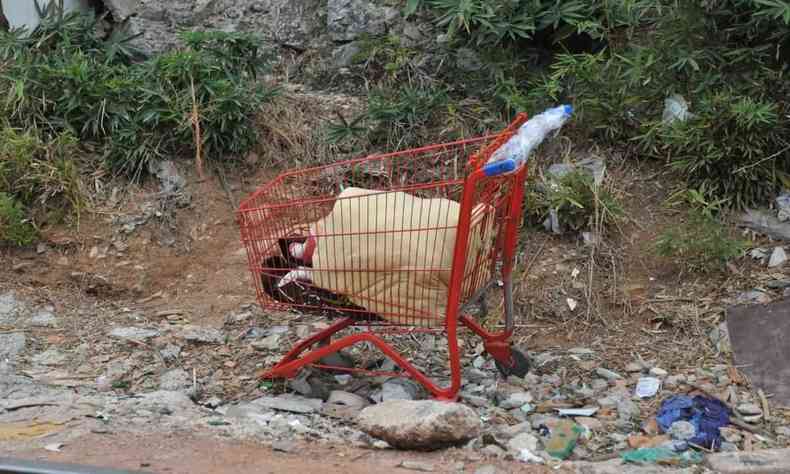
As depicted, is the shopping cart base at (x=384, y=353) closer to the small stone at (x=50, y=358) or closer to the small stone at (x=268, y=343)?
the small stone at (x=268, y=343)

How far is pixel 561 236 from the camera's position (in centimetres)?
536

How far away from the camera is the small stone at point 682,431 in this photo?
3.83 metres

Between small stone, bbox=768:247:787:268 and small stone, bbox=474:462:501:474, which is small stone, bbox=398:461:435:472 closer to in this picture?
small stone, bbox=474:462:501:474

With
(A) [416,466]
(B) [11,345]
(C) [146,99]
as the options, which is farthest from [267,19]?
(A) [416,466]

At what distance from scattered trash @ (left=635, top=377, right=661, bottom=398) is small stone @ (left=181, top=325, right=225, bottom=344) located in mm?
2096

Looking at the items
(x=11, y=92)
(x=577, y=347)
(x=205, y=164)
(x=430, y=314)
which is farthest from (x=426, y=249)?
(x=11, y=92)

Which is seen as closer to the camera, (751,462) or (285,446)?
(751,462)

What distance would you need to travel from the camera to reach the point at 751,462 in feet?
11.6

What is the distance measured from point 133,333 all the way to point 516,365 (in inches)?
78.6

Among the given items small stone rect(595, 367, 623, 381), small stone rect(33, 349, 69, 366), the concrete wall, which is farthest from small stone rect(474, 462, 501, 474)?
the concrete wall

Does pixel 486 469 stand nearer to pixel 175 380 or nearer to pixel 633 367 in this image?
pixel 633 367

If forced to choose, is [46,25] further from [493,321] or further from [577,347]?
[577,347]

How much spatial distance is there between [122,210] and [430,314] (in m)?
2.69

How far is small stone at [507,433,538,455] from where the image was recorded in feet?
12.1
